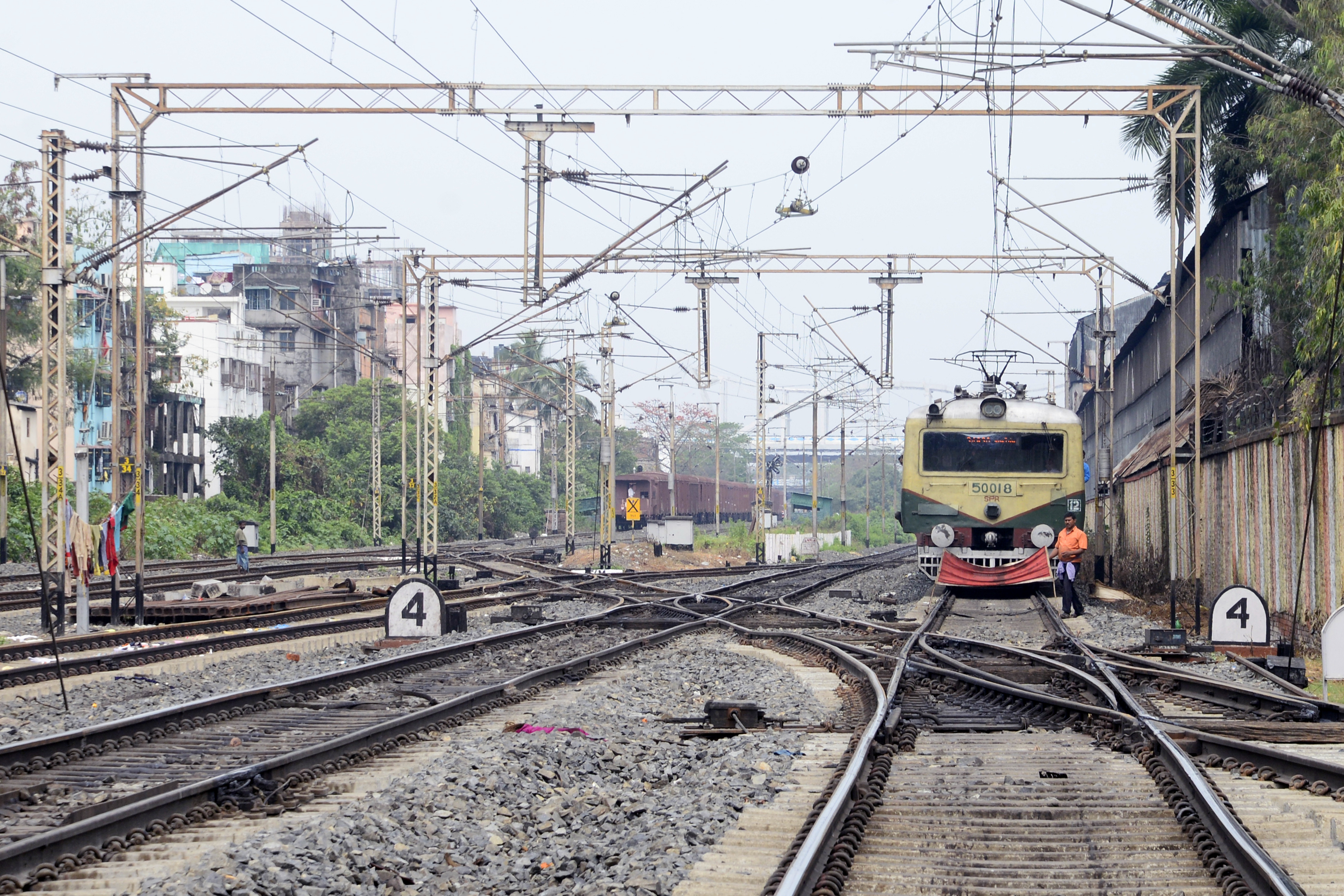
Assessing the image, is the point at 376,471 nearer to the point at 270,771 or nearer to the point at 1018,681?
the point at 1018,681

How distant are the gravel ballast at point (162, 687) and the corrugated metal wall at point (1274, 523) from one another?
9.25 m

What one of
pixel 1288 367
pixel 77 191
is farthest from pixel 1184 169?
pixel 77 191

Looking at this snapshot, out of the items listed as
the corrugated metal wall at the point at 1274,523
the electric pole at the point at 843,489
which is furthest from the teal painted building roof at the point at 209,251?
the corrugated metal wall at the point at 1274,523

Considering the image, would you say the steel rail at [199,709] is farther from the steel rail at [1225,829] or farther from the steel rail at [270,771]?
the steel rail at [1225,829]

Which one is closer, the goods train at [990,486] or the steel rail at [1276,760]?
the steel rail at [1276,760]

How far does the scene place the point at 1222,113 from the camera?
82.7ft

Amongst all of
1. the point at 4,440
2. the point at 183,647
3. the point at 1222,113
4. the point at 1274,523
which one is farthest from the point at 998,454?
the point at 4,440

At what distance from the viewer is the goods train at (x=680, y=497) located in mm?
63281

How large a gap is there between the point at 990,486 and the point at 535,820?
16176mm

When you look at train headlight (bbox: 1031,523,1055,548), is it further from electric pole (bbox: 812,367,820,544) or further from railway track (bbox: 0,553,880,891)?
electric pole (bbox: 812,367,820,544)

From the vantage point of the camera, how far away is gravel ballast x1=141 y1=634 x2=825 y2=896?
16.9ft

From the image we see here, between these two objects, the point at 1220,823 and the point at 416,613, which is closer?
the point at 1220,823

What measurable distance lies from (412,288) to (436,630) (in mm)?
70992

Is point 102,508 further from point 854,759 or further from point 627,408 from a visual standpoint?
point 627,408
